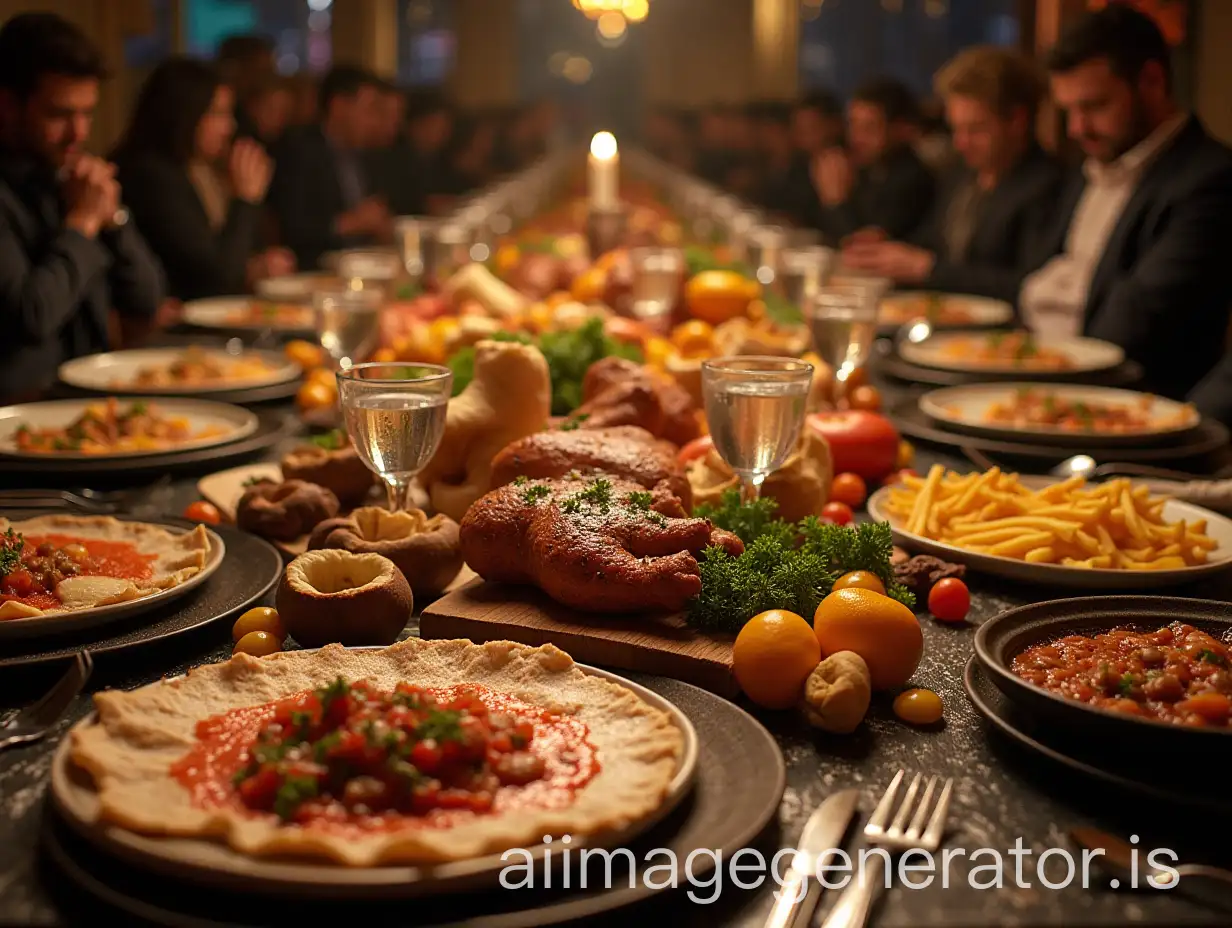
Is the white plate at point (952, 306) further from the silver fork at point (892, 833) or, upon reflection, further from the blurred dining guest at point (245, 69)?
the blurred dining guest at point (245, 69)

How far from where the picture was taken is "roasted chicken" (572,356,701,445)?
2.07 m

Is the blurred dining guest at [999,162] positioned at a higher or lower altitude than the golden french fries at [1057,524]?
higher

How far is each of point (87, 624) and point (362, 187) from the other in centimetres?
910

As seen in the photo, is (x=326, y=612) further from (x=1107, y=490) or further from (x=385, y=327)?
(x=385, y=327)

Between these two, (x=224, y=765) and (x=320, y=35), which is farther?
(x=320, y=35)

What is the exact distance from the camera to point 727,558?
1.58 meters

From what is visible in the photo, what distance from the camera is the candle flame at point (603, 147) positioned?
5094mm

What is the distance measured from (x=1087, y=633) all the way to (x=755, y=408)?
1.67ft

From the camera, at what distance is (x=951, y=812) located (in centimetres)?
115

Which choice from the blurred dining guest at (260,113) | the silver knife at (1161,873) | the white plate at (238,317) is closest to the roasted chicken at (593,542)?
the silver knife at (1161,873)

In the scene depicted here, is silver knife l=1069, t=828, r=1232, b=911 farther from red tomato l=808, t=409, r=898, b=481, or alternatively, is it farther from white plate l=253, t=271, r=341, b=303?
white plate l=253, t=271, r=341, b=303

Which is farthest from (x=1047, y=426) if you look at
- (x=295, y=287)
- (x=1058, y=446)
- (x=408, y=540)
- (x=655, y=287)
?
(x=295, y=287)

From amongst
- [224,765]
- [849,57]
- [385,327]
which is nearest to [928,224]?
[385,327]

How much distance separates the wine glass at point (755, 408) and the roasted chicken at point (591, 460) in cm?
8
